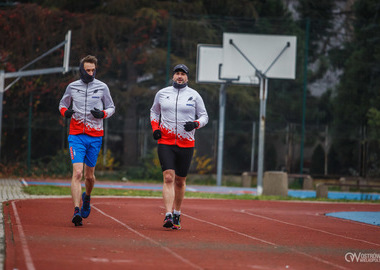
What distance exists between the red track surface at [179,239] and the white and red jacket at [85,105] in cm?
128

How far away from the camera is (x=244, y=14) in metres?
33.6

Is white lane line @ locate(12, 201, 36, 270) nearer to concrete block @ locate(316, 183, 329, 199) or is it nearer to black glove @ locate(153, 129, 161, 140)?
black glove @ locate(153, 129, 161, 140)

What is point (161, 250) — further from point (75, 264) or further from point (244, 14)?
point (244, 14)

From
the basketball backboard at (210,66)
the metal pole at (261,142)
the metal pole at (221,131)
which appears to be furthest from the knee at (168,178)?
the basketball backboard at (210,66)

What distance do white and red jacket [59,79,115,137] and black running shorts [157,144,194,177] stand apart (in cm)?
92

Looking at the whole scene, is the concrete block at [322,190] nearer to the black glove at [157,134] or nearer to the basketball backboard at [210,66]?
the basketball backboard at [210,66]

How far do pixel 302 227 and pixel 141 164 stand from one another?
15.9 meters

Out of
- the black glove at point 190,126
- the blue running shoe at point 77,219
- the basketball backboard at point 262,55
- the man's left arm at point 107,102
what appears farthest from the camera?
the basketball backboard at point 262,55

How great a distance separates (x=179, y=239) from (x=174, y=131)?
1.76m

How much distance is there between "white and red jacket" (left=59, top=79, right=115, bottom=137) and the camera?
1066 centimetres

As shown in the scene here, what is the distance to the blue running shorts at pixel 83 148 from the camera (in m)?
10.5

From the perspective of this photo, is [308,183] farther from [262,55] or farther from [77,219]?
[77,219]

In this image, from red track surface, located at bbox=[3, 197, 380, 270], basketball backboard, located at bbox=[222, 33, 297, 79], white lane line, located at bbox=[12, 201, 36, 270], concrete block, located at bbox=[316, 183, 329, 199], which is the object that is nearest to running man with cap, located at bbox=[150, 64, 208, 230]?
red track surface, located at bbox=[3, 197, 380, 270]

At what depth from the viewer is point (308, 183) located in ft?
87.0
